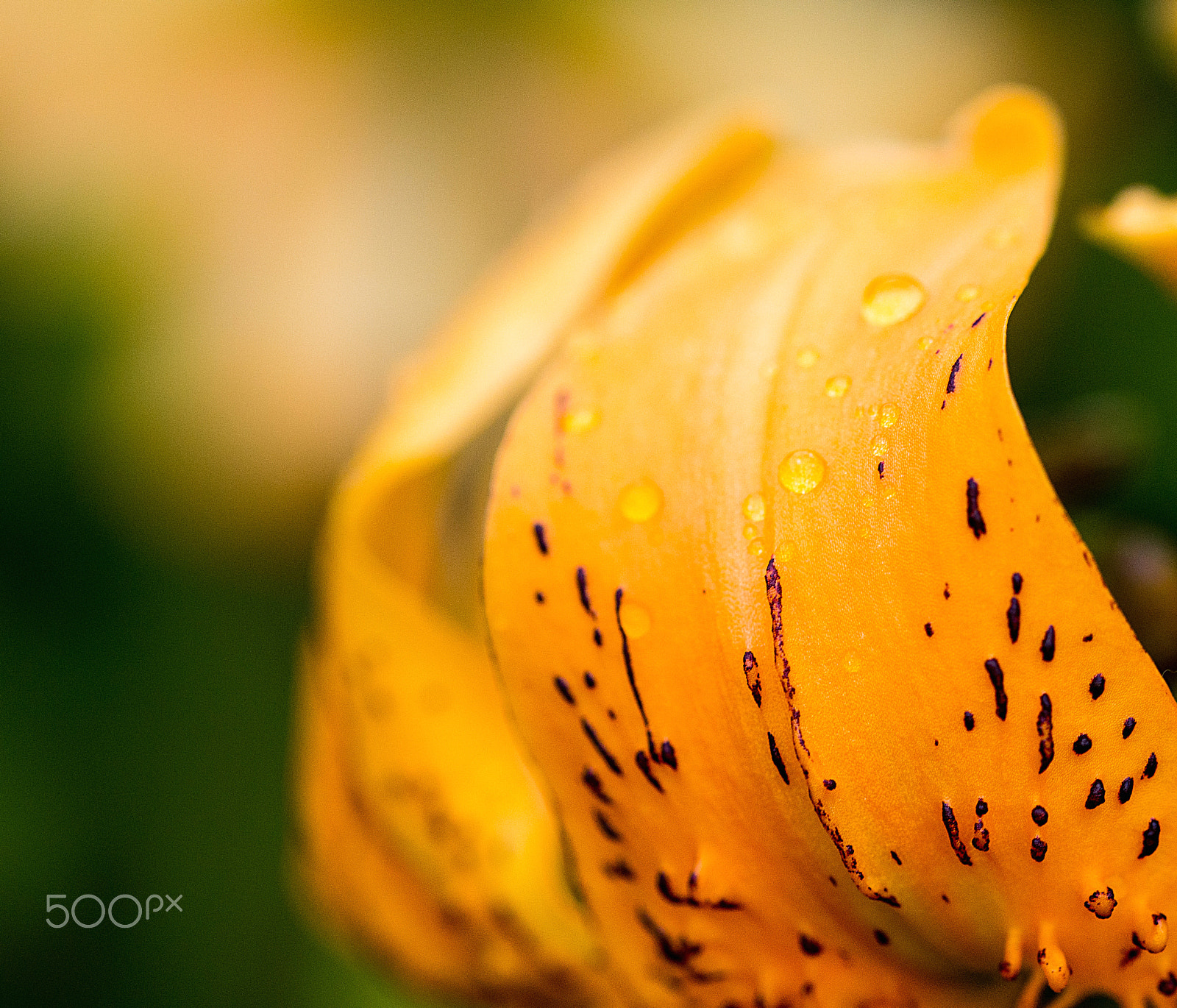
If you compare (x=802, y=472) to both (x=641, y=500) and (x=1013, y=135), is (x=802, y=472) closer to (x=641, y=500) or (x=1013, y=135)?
(x=641, y=500)

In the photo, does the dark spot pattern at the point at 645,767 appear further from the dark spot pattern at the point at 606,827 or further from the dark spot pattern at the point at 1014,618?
the dark spot pattern at the point at 1014,618

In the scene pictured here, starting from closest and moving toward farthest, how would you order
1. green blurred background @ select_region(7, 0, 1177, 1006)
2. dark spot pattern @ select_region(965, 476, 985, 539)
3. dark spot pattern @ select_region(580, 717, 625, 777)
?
dark spot pattern @ select_region(965, 476, 985, 539) < dark spot pattern @ select_region(580, 717, 625, 777) < green blurred background @ select_region(7, 0, 1177, 1006)

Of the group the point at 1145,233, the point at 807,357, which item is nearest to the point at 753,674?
the point at 807,357

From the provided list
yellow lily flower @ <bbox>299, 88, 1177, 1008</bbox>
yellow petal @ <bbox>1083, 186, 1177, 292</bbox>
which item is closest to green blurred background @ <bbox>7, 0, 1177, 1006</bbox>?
→ yellow petal @ <bbox>1083, 186, 1177, 292</bbox>

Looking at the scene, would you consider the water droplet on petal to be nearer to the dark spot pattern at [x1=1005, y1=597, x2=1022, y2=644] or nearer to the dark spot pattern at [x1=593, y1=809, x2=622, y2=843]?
the dark spot pattern at [x1=1005, y1=597, x2=1022, y2=644]

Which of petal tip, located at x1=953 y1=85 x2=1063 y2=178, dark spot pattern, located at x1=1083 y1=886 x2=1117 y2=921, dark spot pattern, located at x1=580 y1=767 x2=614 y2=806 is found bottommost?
dark spot pattern, located at x1=1083 y1=886 x2=1117 y2=921

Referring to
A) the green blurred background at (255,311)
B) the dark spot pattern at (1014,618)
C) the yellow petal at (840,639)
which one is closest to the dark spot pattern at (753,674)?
the yellow petal at (840,639)

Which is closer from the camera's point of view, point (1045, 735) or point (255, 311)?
point (1045, 735)
